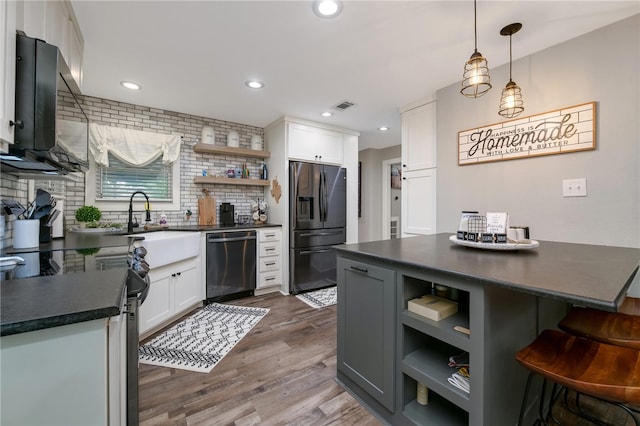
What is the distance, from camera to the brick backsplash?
121 inches

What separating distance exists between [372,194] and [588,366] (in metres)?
4.97

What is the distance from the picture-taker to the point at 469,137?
2.64 metres

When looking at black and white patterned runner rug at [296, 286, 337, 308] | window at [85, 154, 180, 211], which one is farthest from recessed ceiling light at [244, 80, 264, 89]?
black and white patterned runner rug at [296, 286, 337, 308]

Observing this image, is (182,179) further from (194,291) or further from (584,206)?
(584,206)

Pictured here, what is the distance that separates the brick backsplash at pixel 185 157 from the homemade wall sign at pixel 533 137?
9.67ft

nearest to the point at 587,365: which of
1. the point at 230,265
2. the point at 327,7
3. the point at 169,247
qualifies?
the point at 327,7

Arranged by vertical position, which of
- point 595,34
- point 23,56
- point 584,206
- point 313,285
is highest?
point 595,34

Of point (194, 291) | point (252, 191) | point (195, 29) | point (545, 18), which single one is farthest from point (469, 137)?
point (194, 291)

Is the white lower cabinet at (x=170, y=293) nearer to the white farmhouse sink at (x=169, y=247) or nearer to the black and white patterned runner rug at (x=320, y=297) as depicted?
the white farmhouse sink at (x=169, y=247)

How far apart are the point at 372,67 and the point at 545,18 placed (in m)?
1.23

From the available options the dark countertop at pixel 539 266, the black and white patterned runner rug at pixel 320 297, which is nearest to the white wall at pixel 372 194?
the black and white patterned runner rug at pixel 320 297

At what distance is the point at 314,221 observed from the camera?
3836 mm

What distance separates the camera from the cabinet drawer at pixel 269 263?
3.60 metres

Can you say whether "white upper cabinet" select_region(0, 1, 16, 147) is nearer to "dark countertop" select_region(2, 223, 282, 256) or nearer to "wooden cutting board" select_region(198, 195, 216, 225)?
"dark countertop" select_region(2, 223, 282, 256)
